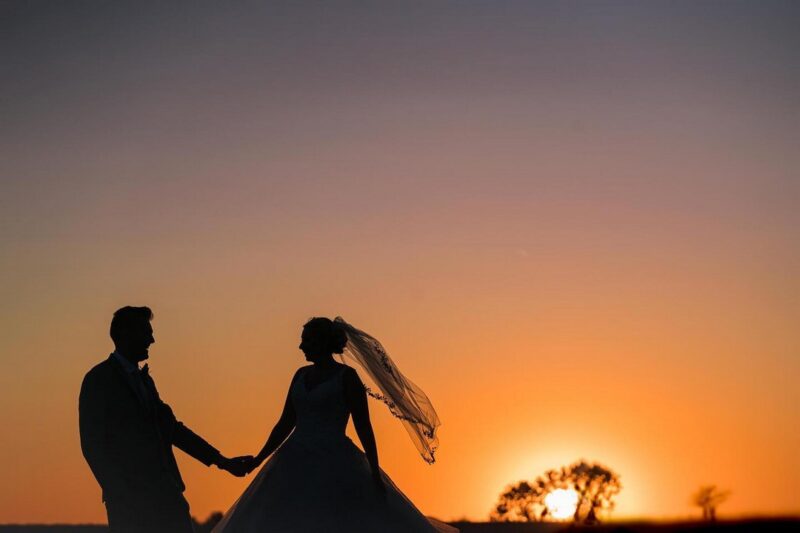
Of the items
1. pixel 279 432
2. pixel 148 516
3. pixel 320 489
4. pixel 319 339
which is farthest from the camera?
pixel 279 432

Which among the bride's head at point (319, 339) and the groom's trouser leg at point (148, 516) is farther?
the bride's head at point (319, 339)

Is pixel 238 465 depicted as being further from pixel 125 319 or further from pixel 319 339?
pixel 125 319

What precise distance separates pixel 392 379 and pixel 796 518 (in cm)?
1280

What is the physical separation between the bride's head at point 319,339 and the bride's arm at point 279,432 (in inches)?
17.7

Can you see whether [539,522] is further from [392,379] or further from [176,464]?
[176,464]

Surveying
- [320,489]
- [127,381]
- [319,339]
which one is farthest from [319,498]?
[127,381]

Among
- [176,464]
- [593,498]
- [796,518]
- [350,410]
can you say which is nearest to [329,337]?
[350,410]

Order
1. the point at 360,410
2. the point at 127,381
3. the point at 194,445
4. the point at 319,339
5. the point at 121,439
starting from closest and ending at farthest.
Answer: the point at 121,439, the point at 127,381, the point at 194,445, the point at 360,410, the point at 319,339

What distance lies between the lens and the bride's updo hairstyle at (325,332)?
15125 mm

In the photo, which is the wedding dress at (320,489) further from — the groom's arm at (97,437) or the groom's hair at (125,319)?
the groom's hair at (125,319)

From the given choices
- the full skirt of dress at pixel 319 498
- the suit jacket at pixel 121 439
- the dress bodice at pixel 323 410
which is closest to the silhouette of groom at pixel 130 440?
the suit jacket at pixel 121 439

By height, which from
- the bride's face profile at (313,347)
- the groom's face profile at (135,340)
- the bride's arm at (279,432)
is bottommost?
the groom's face profile at (135,340)

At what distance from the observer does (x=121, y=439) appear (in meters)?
11.3

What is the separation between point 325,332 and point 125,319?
4.01 m
